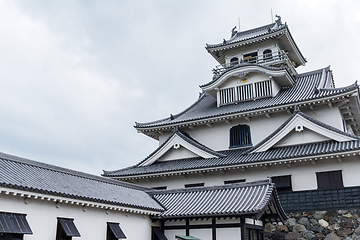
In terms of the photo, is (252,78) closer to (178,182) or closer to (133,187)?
(178,182)

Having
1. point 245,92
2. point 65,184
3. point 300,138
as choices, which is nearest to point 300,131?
point 300,138

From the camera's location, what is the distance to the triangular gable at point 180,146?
71.9 feet

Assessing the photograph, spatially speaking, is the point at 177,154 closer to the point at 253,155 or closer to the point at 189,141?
the point at 189,141

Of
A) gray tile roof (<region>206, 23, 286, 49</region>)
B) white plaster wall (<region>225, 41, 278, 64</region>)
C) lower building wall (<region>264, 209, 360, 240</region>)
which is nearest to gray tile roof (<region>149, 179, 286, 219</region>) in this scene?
lower building wall (<region>264, 209, 360, 240</region>)

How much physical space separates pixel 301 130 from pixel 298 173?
2.45 metres

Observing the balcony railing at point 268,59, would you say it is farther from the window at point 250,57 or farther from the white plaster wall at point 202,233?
the white plaster wall at point 202,233

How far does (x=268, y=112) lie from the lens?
21.7 meters

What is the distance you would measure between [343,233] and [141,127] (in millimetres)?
14621

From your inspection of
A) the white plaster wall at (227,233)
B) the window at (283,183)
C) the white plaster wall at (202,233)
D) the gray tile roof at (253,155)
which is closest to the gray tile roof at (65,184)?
the white plaster wall at (202,233)

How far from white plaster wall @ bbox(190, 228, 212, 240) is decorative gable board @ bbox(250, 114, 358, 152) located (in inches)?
277

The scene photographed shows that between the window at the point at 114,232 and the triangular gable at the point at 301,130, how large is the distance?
9444mm

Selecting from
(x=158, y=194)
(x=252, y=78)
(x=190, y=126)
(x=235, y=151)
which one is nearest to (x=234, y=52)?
(x=252, y=78)

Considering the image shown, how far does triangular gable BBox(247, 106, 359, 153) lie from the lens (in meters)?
18.4

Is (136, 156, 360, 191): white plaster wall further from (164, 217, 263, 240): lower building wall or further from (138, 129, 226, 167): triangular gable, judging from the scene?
(164, 217, 263, 240): lower building wall
